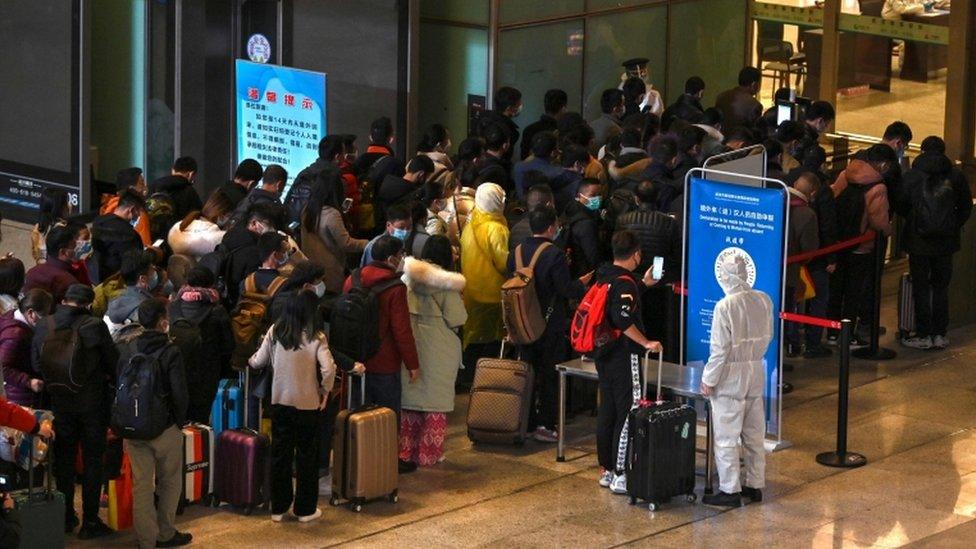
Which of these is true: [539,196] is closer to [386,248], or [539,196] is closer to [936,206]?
[386,248]

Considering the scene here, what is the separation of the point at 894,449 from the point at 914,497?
41.6 inches

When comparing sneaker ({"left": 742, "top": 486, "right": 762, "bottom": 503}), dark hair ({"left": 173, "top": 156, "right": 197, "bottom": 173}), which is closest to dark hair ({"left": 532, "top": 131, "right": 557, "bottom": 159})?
dark hair ({"left": 173, "top": 156, "right": 197, "bottom": 173})

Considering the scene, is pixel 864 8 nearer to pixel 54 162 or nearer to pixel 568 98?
pixel 568 98

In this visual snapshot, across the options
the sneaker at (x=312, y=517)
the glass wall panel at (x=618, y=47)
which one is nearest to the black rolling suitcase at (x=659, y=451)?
the sneaker at (x=312, y=517)

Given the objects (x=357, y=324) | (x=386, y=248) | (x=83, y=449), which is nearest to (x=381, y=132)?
(x=386, y=248)

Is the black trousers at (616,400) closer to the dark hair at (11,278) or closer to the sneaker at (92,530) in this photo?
the sneaker at (92,530)

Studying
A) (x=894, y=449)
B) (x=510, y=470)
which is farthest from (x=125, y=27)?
(x=894, y=449)

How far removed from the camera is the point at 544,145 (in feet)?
48.8

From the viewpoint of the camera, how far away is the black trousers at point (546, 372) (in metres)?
12.8

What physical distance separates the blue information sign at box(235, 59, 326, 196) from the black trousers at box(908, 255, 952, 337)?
5.09 metres

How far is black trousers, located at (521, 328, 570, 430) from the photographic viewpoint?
42.0ft

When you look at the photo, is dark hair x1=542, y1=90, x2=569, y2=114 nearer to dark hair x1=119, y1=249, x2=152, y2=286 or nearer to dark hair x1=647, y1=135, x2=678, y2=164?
dark hair x1=647, y1=135, x2=678, y2=164

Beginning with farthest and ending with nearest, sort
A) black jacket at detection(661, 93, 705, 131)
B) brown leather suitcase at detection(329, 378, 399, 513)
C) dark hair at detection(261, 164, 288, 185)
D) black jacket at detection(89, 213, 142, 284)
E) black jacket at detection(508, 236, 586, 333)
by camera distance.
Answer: black jacket at detection(661, 93, 705, 131), dark hair at detection(261, 164, 288, 185), black jacket at detection(89, 213, 142, 284), black jacket at detection(508, 236, 586, 333), brown leather suitcase at detection(329, 378, 399, 513)

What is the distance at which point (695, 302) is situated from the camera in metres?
12.7
